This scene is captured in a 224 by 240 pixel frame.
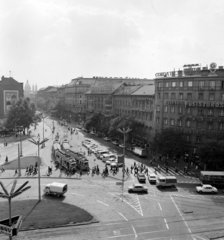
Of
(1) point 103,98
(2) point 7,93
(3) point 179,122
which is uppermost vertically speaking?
(2) point 7,93

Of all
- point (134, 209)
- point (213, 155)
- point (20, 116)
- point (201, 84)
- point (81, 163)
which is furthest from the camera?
point (20, 116)

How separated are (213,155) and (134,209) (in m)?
23.0

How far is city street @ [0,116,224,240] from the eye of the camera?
2928cm

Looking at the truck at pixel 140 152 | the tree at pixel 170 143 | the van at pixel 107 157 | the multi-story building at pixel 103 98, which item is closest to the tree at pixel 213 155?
the tree at pixel 170 143

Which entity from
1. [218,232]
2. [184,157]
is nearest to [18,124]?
[184,157]

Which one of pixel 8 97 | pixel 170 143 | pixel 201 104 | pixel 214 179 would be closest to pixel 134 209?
pixel 214 179

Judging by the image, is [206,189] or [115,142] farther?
[115,142]

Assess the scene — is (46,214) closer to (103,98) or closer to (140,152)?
(140,152)

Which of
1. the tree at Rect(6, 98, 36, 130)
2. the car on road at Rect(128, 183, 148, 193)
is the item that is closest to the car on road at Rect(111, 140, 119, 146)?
the tree at Rect(6, 98, 36, 130)

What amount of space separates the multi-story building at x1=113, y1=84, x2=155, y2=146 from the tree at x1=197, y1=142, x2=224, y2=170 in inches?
1052

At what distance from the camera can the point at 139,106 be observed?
87438 millimetres

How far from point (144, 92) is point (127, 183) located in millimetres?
44852

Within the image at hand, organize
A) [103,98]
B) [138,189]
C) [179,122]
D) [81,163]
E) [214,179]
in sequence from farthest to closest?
[103,98] → [179,122] → [81,163] → [214,179] → [138,189]

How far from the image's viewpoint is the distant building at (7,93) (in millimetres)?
137625
